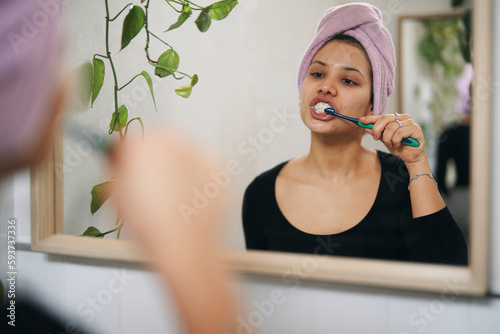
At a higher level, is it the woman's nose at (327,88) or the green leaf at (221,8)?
the green leaf at (221,8)

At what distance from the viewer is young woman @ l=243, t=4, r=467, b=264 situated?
28.7 inches

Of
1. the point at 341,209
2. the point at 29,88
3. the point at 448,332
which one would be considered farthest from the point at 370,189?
the point at 29,88

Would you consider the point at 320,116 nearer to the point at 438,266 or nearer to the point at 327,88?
the point at 327,88

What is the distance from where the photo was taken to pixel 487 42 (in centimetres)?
68

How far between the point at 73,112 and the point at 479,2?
2.57 feet

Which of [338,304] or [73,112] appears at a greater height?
[73,112]

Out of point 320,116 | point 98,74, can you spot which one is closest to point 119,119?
point 98,74

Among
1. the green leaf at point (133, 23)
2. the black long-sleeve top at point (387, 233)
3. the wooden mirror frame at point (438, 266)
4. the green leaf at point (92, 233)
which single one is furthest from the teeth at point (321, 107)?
Result: the green leaf at point (92, 233)

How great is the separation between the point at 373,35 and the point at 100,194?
62 centimetres

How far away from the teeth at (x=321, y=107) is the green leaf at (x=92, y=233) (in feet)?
1.70

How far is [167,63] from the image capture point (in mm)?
872

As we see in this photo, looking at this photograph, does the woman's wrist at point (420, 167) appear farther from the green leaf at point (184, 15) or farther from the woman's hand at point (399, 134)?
the green leaf at point (184, 15)

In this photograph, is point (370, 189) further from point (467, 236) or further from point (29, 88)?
point (29, 88)

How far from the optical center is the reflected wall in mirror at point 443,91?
693 mm
